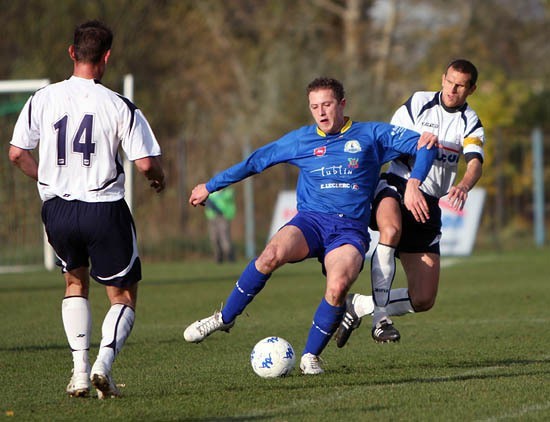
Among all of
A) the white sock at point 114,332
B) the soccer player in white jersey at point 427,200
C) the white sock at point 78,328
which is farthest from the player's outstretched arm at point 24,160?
the soccer player in white jersey at point 427,200

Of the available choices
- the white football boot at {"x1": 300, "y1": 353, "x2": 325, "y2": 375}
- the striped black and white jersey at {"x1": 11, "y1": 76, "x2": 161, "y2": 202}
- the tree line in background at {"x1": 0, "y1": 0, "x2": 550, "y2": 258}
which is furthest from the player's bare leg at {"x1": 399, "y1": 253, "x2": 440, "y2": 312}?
the tree line in background at {"x1": 0, "y1": 0, "x2": 550, "y2": 258}

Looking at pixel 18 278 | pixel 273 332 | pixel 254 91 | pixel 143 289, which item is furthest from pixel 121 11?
pixel 273 332

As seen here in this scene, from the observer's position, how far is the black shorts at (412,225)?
8.59 metres

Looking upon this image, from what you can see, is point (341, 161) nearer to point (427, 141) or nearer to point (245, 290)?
point (427, 141)

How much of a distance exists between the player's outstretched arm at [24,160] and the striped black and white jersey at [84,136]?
0.09m

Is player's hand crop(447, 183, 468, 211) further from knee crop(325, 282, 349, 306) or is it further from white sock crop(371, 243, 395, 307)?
knee crop(325, 282, 349, 306)

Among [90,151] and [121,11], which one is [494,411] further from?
[121,11]

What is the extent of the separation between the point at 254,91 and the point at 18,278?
53.7ft

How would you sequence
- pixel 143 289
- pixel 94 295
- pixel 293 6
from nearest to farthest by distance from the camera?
pixel 94 295, pixel 143 289, pixel 293 6

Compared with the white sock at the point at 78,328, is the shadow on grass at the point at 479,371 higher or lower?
lower

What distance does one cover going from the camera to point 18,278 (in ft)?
61.2

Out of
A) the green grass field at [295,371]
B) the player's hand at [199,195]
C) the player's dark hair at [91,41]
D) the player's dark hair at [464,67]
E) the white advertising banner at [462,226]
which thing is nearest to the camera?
the green grass field at [295,371]

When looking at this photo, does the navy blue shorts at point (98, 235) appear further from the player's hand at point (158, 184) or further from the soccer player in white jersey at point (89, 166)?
the player's hand at point (158, 184)

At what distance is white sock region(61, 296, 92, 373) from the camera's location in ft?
21.6
